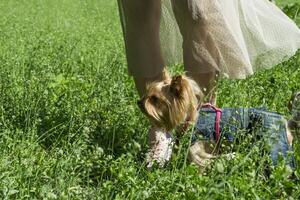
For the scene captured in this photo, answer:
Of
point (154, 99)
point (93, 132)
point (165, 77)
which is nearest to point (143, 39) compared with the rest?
point (165, 77)

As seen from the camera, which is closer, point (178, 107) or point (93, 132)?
point (178, 107)

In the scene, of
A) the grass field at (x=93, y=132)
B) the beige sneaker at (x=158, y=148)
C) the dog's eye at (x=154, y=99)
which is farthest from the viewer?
the dog's eye at (x=154, y=99)

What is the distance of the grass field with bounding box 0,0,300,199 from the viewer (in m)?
3.01

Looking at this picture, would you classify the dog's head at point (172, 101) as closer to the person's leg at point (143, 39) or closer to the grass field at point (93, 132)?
the grass field at point (93, 132)

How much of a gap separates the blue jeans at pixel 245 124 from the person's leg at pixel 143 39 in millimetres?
600

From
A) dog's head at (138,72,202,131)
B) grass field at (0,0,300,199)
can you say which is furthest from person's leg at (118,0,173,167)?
dog's head at (138,72,202,131)

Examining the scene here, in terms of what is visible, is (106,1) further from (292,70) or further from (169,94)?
(169,94)

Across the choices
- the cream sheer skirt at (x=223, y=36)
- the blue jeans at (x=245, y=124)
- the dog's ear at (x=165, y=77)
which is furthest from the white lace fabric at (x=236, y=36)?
the blue jeans at (x=245, y=124)

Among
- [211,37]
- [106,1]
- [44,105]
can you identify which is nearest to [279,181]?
[211,37]

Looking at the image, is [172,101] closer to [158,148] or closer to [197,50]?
[158,148]

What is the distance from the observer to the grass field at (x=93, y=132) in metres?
3.01

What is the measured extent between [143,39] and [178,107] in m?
0.88

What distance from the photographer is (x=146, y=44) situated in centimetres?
458

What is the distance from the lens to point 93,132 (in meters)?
4.38
